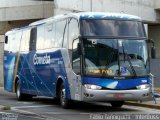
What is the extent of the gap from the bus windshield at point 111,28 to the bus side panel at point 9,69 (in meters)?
8.48

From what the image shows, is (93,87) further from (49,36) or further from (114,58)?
(49,36)

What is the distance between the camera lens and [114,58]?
17.2 metres

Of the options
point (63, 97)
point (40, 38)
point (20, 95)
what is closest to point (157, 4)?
point (20, 95)

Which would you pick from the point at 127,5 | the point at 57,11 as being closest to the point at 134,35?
the point at 57,11

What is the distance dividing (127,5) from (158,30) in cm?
716

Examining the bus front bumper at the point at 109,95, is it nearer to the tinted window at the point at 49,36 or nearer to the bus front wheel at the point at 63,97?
the bus front wheel at the point at 63,97

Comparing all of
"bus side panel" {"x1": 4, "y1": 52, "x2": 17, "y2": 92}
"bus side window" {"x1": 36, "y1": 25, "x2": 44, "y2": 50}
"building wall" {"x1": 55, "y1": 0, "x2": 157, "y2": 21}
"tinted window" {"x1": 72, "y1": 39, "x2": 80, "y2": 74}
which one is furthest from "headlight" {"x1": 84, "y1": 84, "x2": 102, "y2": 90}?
"building wall" {"x1": 55, "y1": 0, "x2": 157, "y2": 21}

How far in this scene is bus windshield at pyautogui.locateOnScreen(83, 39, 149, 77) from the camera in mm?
17078

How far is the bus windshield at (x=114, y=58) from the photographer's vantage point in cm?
1708

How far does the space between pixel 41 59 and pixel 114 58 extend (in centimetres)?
500

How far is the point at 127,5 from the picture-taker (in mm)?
41844

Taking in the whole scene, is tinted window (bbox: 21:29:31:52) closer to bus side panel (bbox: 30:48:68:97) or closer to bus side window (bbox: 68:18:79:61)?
bus side panel (bbox: 30:48:68:97)

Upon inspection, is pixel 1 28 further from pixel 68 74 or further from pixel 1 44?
pixel 68 74

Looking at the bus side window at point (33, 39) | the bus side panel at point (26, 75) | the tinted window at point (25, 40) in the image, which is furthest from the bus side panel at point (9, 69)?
the bus side window at point (33, 39)
